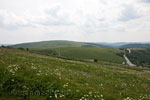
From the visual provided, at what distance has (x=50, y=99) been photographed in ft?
28.9

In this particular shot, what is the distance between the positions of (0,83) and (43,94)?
11.5 feet

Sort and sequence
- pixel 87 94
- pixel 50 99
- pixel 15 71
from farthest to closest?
pixel 15 71, pixel 87 94, pixel 50 99

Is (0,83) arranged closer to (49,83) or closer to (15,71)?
(15,71)

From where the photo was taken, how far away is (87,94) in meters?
9.55

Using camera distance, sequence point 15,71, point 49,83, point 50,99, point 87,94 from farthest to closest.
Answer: point 15,71, point 49,83, point 87,94, point 50,99

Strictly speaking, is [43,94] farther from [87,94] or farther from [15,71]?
[15,71]

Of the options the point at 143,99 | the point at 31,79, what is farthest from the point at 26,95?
the point at 143,99

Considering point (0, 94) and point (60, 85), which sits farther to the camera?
point (60, 85)

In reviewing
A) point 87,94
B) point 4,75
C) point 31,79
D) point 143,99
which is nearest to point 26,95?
point 31,79

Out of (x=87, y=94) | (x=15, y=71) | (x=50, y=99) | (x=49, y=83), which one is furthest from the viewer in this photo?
(x=15, y=71)

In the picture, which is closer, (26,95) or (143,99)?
(26,95)

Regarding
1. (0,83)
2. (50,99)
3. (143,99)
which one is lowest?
(143,99)

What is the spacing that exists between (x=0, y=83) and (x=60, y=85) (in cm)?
448

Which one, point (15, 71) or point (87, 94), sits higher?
point (15, 71)
